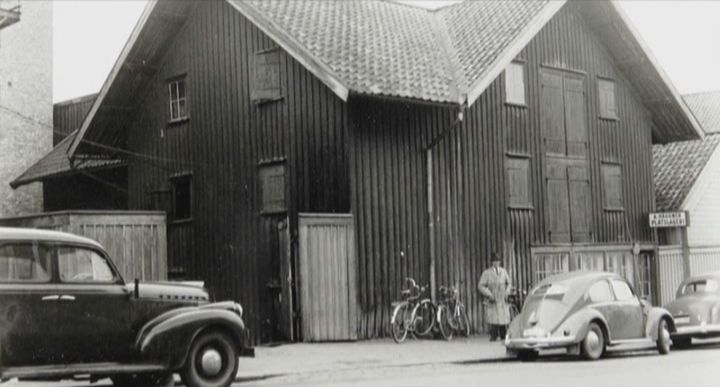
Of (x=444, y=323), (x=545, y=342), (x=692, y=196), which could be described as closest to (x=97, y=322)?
(x=545, y=342)

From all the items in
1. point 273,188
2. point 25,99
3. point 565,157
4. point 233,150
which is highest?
point 25,99

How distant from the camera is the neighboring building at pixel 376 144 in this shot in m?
21.5

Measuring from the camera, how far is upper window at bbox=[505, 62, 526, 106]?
2539 centimetres

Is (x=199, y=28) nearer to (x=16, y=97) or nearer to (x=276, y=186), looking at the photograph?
(x=276, y=186)

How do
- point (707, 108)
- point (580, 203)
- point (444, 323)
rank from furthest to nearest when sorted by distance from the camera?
point (707, 108) → point (580, 203) → point (444, 323)

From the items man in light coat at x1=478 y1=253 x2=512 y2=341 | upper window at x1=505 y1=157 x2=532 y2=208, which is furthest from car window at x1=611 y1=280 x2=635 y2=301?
upper window at x1=505 y1=157 x2=532 y2=208

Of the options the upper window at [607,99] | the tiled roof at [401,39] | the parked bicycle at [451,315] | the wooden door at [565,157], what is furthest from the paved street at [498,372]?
the upper window at [607,99]

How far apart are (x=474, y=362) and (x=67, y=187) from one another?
19.4 m

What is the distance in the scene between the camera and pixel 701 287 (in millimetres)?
20312

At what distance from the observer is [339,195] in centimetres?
2159

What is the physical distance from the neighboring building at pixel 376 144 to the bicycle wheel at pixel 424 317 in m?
0.64

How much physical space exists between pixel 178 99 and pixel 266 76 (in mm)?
3976

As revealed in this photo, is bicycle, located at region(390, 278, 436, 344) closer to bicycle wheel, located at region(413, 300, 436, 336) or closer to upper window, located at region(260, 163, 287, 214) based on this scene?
bicycle wheel, located at region(413, 300, 436, 336)

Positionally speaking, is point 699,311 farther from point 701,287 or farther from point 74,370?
point 74,370
